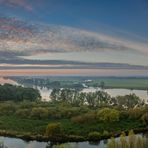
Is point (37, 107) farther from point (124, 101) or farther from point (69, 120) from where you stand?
point (124, 101)

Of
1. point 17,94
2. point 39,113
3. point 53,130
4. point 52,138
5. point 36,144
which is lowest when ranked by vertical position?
point 36,144

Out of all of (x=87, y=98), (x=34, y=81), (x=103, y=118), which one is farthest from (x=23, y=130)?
(x=34, y=81)

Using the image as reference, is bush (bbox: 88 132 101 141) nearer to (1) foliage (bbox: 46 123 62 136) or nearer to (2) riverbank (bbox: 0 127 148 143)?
(2) riverbank (bbox: 0 127 148 143)

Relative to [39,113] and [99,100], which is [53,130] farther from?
[99,100]

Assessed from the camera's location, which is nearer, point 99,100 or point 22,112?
point 22,112

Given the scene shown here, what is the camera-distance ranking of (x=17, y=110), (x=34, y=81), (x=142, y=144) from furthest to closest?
(x=34, y=81) → (x=17, y=110) → (x=142, y=144)

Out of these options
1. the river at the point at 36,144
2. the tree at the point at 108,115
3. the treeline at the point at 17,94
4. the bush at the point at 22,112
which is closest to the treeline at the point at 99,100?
the treeline at the point at 17,94

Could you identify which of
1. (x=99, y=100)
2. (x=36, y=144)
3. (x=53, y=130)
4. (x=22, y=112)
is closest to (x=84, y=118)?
(x=53, y=130)

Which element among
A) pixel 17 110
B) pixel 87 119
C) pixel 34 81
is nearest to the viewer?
pixel 87 119

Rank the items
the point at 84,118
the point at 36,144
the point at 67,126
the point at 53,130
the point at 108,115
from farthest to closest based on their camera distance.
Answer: the point at 108,115 → the point at 84,118 → the point at 67,126 → the point at 53,130 → the point at 36,144
